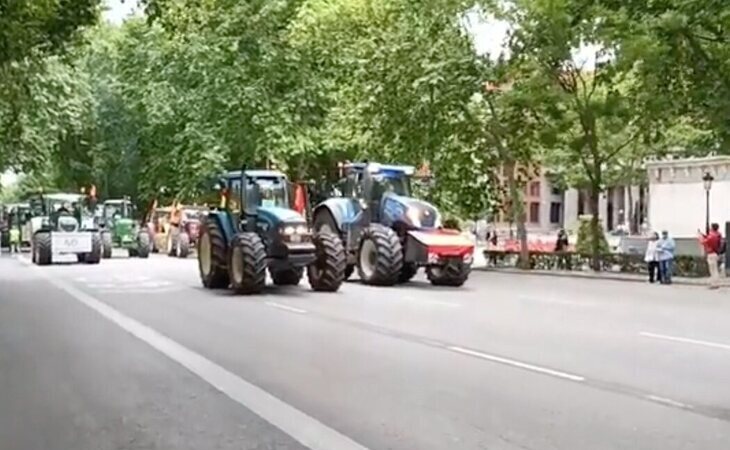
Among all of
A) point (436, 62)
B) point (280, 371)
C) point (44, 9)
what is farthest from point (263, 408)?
point (436, 62)

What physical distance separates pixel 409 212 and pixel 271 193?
3.75 metres

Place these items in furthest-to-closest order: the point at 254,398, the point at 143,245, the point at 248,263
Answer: the point at 143,245, the point at 248,263, the point at 254,398

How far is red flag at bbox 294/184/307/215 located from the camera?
26125 millimetres

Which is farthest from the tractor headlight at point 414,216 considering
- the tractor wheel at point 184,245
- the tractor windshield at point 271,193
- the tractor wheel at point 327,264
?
the tractor wheel at point 184,245

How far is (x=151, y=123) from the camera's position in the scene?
50594 millimetres

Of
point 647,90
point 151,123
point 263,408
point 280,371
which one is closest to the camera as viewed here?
point 263,408

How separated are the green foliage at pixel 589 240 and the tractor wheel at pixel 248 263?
16817mm

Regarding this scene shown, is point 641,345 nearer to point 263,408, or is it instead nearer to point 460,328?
point 460,328

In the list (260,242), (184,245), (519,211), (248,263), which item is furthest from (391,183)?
(184,245)

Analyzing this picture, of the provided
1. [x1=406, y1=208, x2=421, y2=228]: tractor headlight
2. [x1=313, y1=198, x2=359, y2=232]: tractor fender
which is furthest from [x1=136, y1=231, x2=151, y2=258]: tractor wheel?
[x1=406, y1=208, x2=421, y2=228]: tractor headlight

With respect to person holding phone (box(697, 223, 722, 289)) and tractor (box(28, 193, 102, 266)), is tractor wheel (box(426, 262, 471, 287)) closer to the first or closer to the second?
person holding phone (box(697, 223, 722, 289))

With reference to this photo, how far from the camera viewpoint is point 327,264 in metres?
23.7

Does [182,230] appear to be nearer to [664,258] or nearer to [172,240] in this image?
[172,240]

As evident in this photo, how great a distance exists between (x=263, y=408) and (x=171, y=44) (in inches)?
1505
